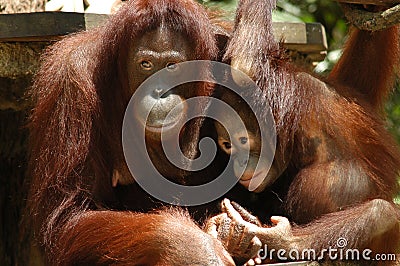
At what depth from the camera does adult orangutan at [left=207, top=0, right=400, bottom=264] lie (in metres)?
3.46

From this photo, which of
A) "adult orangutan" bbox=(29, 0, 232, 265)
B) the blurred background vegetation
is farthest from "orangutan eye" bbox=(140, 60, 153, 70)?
the blurred background vegetation

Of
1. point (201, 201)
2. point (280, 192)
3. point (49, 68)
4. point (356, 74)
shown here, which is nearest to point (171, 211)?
point (201, 201)

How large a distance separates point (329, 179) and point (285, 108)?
1.11ft

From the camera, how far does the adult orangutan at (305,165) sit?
3.46 metres

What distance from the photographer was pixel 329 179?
12.0 feet

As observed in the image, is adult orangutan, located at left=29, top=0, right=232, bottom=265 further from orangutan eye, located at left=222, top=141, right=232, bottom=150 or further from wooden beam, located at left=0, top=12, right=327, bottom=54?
wooden beam, located at left=0, top=12, right=327, bottom=54

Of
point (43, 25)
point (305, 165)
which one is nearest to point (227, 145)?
point (305, 165)

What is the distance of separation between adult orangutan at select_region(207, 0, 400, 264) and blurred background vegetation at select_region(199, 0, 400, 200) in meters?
2.07

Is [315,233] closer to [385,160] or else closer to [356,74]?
[385,160]

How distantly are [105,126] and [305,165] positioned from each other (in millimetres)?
847

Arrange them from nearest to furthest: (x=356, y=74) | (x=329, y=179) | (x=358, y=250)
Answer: (x=358, y=250) < (x=329, y=179) < (x=356, y=74)

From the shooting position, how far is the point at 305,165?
377 centimetres

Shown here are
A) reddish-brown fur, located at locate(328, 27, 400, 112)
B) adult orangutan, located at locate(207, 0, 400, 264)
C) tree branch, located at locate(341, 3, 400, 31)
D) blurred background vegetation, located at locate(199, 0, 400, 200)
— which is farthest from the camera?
blurred background vegetation, located at locate(199, 0, 400, 200)

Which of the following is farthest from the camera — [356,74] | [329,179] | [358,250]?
[356,74]
